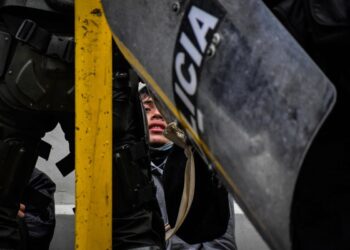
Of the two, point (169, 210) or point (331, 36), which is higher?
point (331, 36)

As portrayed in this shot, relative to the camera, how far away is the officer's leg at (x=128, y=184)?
232cm

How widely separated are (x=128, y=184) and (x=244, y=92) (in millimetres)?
1290

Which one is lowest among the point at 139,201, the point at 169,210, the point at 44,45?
the point at 139,201

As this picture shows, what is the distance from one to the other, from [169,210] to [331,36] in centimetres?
89

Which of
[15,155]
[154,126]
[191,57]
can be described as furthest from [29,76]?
[154,126]

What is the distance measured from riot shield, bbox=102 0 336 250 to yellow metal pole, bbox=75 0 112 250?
736mm

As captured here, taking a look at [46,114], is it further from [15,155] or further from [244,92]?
[244,92]

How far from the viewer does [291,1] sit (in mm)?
1274

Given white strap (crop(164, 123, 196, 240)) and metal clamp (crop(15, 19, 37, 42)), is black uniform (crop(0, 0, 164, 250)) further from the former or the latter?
white strap (crop(164, 123, 196, 240))

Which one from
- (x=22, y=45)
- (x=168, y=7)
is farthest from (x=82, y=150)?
(x=168, y=7)

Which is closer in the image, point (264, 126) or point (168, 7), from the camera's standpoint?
point (264, 126)

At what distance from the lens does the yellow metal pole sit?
1.98m

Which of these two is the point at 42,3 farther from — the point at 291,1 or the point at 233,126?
the point at 233,126

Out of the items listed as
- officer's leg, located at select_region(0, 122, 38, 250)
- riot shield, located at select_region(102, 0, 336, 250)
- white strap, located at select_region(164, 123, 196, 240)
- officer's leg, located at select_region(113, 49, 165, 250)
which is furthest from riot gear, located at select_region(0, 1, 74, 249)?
riot shield, located at select_region(102, 0, 336, 250)
